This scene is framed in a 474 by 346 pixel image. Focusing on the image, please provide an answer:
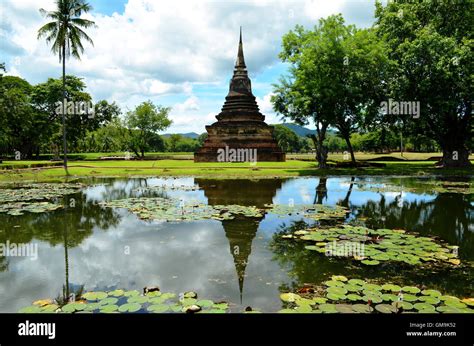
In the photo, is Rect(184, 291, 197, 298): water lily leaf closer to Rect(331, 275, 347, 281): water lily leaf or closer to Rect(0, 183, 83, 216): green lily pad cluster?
Rect(331, 275, 347, 281): water lily leaf

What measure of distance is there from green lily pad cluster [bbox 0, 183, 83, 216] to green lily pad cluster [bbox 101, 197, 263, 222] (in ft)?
7.38

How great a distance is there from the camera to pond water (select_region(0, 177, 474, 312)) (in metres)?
5.94

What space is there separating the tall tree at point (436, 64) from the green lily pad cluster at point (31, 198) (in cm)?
2408

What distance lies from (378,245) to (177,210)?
6.72 metres

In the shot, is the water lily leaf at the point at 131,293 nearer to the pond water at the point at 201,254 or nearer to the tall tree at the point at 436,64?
the pond water at the point at 201,254

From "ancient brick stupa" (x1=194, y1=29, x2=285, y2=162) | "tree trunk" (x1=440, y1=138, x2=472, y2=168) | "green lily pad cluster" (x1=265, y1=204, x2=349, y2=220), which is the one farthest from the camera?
"ancient brick stupa" (x1=194, y1=29, x2=285, y2=162)

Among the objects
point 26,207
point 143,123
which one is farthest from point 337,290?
point 143,123

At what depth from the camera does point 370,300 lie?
17.1ft

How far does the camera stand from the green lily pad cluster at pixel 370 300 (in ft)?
16.2

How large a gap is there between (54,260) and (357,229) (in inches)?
291

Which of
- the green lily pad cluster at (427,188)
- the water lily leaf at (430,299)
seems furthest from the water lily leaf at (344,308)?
the green lily pad cluster at (427,188)

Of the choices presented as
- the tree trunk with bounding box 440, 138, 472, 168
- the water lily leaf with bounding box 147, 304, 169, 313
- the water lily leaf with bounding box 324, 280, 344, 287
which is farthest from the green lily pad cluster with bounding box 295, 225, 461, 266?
the tree trunk with bounding box 440, 138, 472, 168

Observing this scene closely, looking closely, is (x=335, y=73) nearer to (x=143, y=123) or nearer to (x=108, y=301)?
(x=108, y=301)
